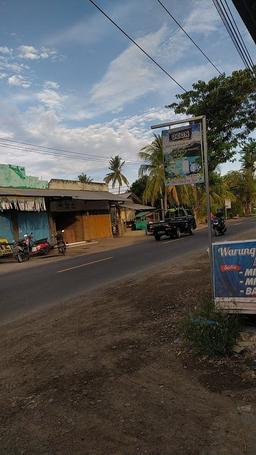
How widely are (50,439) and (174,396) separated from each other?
126 centimetres

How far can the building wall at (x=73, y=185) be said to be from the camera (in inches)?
1242

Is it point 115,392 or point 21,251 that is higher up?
point 21,251

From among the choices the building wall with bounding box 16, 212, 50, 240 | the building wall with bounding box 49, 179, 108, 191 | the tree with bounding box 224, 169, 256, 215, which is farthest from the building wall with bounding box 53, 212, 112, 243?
the tree with bounding box 224, 169, 256, 215

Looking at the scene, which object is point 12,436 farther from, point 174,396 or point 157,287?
point 157,287

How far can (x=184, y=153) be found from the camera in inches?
258

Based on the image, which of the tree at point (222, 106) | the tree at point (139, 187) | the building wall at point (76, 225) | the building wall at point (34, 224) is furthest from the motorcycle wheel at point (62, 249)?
the tree at point (139, 187)

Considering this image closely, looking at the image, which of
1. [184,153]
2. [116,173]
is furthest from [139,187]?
[184,153]

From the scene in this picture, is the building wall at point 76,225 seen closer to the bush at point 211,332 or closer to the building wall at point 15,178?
the building wall at point 15,178

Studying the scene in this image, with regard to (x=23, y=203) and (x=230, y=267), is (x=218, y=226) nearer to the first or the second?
(x=23, y=203)

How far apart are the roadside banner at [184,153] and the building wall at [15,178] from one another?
20.9 m

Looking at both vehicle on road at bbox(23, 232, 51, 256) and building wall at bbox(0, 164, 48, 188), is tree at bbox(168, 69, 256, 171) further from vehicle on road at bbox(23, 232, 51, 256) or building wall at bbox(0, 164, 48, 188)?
building wall at bbox(0, 164, 48, 188)

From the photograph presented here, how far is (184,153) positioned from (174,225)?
2094cm

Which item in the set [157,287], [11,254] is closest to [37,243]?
[11,254]

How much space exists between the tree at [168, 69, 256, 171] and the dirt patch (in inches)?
266
